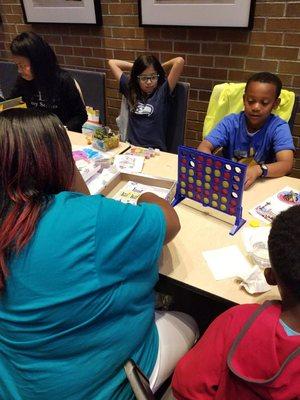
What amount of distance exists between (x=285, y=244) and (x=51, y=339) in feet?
1.93

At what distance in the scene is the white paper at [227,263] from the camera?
1.11 m

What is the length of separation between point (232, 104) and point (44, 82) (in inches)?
50.9

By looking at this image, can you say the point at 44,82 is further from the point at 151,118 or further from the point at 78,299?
the point at 78,299

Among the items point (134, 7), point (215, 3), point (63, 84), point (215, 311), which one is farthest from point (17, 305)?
point (134, 7)

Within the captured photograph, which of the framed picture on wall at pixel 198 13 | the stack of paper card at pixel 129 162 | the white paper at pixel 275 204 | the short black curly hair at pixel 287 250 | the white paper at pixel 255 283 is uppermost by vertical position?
the framed picture on wall at pixel 198 13

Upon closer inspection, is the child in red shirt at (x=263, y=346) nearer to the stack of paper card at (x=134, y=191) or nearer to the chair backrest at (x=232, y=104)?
the stack of paper card at (x=134, y=191)

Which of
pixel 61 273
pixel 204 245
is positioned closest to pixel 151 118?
pixel 204 245

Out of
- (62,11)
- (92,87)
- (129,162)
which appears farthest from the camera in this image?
(62,11)

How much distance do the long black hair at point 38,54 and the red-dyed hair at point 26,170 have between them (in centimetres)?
149

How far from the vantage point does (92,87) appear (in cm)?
248

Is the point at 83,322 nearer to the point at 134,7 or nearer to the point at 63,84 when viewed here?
the point at 63,84

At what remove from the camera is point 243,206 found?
4.69ft

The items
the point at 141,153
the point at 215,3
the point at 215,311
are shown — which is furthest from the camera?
the point at 215,3

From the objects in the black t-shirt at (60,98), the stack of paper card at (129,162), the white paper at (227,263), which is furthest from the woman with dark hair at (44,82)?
the white paper at (227,263)
